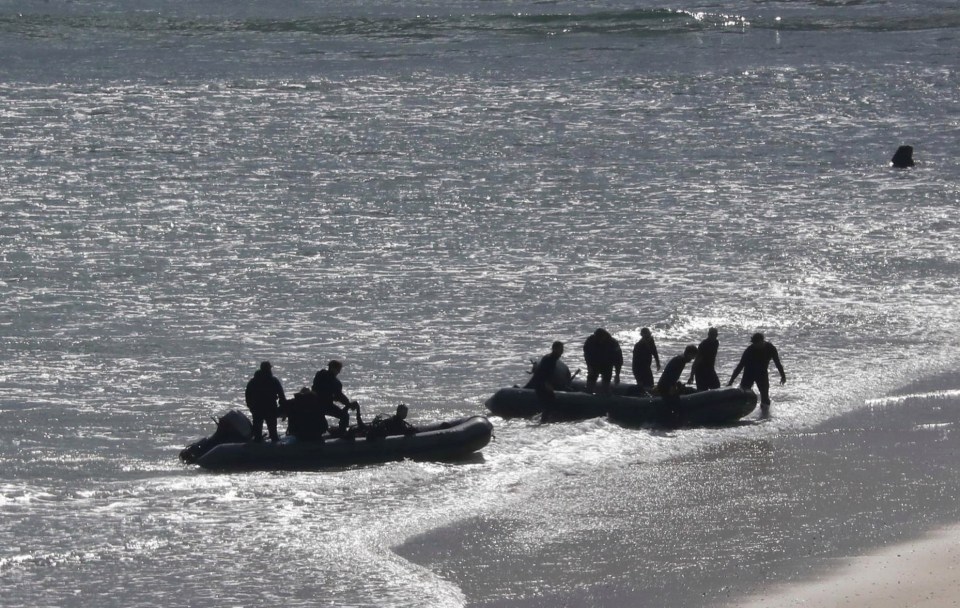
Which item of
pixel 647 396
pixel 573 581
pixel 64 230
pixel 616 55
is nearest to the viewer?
pixel 573 581

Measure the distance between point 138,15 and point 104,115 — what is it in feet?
39.1

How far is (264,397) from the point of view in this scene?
14.9m

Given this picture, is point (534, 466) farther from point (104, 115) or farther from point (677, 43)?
point (677, 43)

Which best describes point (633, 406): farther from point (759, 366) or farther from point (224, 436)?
point (224, 436)

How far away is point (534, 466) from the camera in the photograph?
1483cm

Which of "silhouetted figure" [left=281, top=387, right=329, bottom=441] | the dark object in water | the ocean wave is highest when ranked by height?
the ocean wave

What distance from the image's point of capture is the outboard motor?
14891 millimetres

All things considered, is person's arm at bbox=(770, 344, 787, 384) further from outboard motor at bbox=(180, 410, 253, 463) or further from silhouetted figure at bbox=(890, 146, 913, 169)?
silhouetted figure at bbox=(890, 146, 913, 169)

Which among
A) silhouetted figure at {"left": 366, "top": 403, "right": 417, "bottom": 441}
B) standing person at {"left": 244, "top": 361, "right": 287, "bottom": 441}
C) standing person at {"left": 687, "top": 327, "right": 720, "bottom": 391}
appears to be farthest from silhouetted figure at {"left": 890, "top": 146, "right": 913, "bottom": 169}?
standing person at {"left": 244, "top": 361, "right": 287, "bottom": 441}

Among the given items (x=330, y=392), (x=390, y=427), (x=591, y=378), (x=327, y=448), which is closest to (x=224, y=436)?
(x=327, y=448)

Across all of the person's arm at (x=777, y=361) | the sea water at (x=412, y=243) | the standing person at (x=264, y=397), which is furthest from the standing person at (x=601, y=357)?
the standing person at (x=264, y=397)

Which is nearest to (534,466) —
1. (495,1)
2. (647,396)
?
(647,396)

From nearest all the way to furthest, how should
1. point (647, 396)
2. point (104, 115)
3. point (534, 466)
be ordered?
point (534, 466)
point (647, 396)
point (104, 115)

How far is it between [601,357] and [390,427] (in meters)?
2.81
